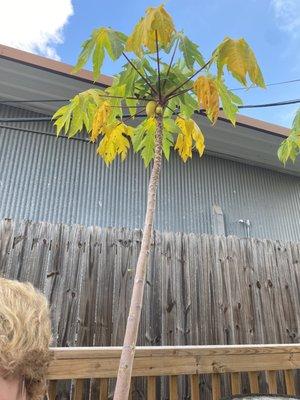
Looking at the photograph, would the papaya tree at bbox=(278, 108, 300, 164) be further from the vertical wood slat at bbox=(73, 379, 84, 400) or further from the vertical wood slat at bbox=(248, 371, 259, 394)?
the vertical wood slat at bbox=(73, 379, 84, 400)

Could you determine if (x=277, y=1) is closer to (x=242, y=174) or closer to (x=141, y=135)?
(x=242, y=174)

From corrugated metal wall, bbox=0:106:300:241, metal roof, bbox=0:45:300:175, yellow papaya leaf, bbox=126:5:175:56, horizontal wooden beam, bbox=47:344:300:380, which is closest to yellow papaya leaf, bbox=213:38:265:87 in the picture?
yellow papaya leaf, bbox=126:5:175:56

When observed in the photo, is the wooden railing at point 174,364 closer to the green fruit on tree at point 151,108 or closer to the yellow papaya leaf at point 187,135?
the yellow papaya leaf at point 187,135

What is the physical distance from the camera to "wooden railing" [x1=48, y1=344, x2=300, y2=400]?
1720mm

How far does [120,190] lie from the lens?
5219mm

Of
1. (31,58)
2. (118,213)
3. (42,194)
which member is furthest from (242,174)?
(31,58)

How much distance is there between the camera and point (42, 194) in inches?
187

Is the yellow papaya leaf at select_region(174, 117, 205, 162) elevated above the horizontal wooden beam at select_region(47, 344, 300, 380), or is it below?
above

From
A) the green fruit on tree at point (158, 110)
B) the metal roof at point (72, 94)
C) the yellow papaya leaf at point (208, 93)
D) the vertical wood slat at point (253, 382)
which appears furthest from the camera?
the metal roof at point (72, 94)

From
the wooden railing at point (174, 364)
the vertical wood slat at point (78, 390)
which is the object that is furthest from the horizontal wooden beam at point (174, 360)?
the vertical wood slat at point (78, 390)

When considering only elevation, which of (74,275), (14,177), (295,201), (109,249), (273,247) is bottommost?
(74,275)

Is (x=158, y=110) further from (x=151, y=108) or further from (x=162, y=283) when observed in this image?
(x=162, y=283)

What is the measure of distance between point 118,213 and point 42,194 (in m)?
1.18

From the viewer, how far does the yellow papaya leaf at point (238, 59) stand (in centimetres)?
130
